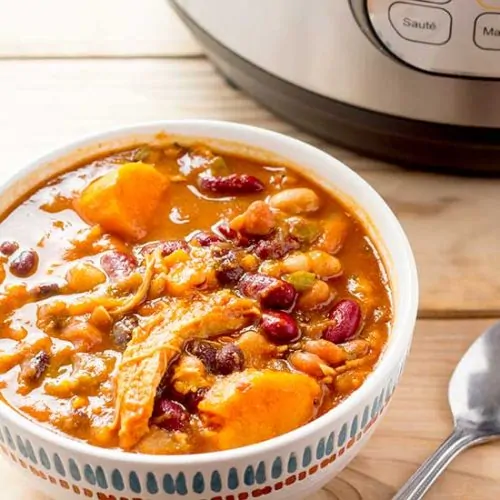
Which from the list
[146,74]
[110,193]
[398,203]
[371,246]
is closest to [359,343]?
[371,246]

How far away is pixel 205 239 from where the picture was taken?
854mm

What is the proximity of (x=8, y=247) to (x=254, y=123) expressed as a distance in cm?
45

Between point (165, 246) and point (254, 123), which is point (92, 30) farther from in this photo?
point (165, 246)

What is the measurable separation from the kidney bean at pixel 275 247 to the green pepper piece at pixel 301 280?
35 mm

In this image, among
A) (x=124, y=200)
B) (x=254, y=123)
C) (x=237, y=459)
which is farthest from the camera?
(x=254, y=123)

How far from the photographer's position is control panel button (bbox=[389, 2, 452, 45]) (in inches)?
37.3

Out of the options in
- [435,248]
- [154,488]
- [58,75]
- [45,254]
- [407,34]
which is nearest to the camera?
[154,488]

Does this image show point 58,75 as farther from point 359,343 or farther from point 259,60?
point 359,343

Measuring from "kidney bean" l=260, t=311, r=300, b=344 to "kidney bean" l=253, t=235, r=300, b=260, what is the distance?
0.07 meters

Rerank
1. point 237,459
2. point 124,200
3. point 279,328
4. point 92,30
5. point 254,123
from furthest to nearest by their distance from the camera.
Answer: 1. point 92,30
2. point 254,123
3. point 124,200
4. point 279,328
5. point 237,459

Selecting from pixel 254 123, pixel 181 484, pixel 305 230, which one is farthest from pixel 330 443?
pixel 254 123

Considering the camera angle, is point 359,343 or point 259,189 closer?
point 359,343

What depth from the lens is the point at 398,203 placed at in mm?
1119

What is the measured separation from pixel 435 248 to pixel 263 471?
0.46 metres
